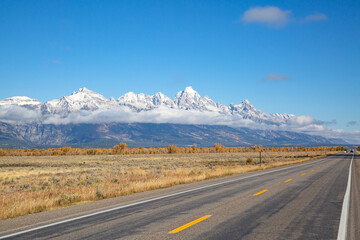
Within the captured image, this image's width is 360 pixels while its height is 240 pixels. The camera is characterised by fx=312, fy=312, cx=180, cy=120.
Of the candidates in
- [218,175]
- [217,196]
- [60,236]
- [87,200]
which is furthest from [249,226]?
[218,175]

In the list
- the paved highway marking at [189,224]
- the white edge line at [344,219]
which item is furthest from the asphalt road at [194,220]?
the white edge line at [344,219]

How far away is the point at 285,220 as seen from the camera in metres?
8.37

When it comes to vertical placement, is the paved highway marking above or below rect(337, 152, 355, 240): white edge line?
below

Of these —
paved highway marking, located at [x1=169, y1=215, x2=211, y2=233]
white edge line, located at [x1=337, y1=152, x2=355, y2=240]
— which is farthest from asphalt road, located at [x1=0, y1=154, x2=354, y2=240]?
white edge line, located at [x1=337, y1=152, x2=355, y2=240]

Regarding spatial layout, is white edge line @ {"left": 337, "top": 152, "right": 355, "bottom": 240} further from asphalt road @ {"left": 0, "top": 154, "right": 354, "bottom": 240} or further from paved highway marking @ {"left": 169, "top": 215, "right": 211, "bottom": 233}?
paved highway marking @ {"left": 169, "top": 215, "right": 211, "bottom": 233}

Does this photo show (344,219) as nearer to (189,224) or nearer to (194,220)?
(194,220)

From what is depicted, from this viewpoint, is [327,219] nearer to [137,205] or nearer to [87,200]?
[137,205]

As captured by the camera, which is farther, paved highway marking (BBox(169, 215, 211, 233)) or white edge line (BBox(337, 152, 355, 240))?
paved highway marking (BBox(169, 215, 211, 233))

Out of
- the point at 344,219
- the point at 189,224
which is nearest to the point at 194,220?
the point at 189,224

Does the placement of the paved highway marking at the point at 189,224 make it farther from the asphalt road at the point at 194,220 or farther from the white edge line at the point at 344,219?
the white edge line at the point at 344,219

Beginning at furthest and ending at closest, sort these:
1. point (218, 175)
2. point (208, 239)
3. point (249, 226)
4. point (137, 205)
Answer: point (218, 175), point (137, 205), point (249, 226), point (208, 239)

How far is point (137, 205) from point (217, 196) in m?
3.67

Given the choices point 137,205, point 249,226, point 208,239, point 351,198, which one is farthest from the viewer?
point 351,198

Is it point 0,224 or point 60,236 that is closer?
point 60,236
